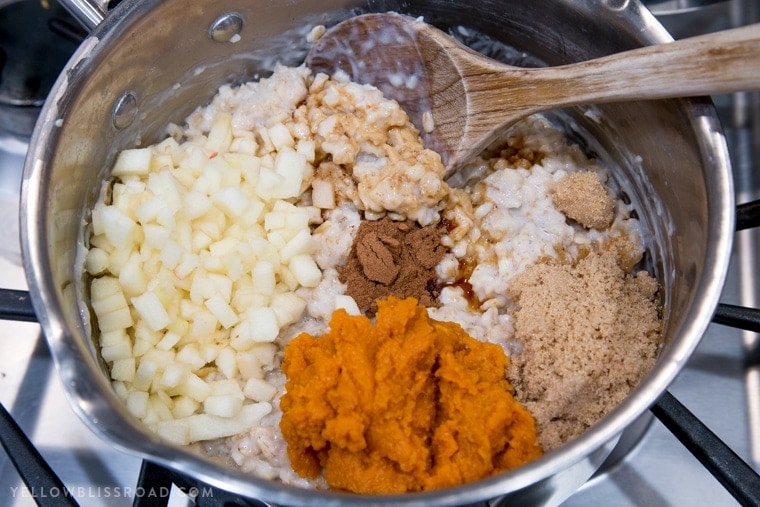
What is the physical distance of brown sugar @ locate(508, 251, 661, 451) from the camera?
4.30 feet

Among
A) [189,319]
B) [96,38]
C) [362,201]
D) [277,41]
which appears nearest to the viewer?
[96,38]

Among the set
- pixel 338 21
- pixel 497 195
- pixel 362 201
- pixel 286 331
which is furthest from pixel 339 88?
pixel 286 331

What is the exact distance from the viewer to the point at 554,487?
54.0 inches

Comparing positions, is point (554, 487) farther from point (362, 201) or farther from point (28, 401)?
point (28, 401)

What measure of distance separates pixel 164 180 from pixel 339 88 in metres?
0.48

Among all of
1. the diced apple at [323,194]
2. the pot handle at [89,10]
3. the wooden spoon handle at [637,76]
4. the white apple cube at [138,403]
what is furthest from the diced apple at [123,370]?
the wooden spoon handle at [637,76]

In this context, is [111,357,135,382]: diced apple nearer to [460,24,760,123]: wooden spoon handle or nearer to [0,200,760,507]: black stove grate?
[0,200,760,507]: black stove grate

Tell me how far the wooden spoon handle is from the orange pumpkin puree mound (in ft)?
1.72

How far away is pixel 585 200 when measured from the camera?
1.54 m

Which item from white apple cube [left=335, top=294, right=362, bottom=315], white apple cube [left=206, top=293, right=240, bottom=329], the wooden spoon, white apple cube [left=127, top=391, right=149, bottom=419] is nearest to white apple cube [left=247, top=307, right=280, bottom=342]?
white apple cube [left=206, top=293, right=240, bottom=329]

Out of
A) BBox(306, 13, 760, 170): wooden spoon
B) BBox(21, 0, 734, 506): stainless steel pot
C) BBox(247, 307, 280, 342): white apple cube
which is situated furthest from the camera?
BBox(247, 307, 280, 342): white apple cube

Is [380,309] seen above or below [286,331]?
above

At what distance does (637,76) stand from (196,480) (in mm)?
1138

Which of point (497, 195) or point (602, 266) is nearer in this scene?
point (602, 266)
